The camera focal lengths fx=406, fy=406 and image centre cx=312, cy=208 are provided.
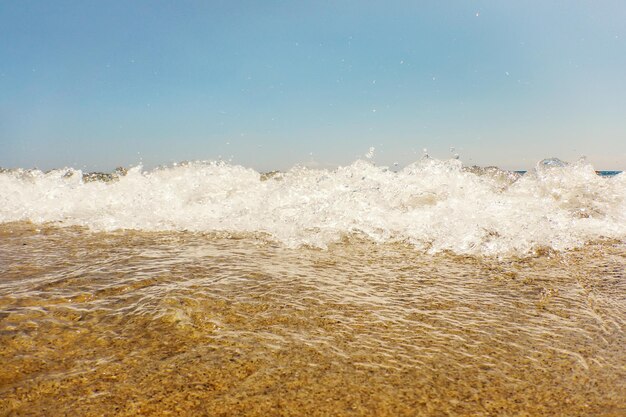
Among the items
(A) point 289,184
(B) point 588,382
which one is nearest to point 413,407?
(B) point 588,382

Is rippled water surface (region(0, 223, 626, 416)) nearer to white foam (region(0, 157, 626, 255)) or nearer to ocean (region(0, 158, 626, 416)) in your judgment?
ocean (region(0, 158, 626, 416))

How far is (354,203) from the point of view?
5.61 metres

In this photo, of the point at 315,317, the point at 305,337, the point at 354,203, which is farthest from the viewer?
the point at 354,203

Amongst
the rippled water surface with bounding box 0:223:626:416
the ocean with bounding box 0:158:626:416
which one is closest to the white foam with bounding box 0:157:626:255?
the ocean with bounding box 0:158:626:416

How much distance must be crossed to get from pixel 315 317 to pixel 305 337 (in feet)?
0.74

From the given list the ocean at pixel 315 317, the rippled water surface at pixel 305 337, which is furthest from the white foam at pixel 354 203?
the rippled water surface at pixel 305 337

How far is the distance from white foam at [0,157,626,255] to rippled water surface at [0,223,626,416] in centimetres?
114

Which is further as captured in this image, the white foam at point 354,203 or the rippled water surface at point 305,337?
the white foam at point 354,203

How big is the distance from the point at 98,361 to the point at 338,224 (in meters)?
3.51

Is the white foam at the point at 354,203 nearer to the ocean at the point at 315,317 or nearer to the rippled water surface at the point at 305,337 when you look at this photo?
the ocean at the point at 315,317

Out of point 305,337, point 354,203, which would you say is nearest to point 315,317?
point 305,337

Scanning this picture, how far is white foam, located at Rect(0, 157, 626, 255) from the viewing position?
14.2 ft

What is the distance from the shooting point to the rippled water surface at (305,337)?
1.31 metres

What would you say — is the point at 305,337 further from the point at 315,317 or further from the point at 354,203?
the point at 354,203
